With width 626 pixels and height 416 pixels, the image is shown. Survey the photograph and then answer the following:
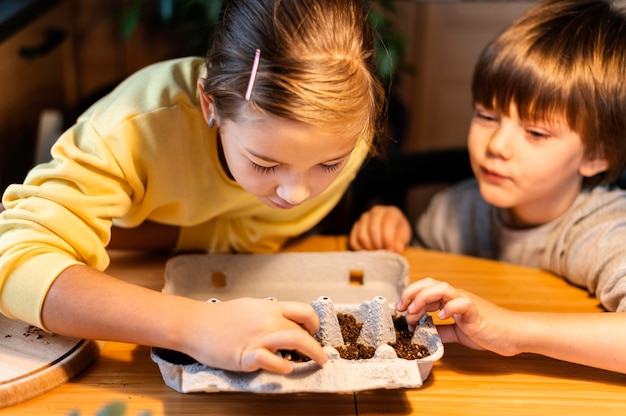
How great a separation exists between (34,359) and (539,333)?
22.4 inches

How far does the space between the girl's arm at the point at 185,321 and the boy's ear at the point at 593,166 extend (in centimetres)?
58

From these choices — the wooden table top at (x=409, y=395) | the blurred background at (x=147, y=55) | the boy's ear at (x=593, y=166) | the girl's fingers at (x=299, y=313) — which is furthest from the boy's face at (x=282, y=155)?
the blurred background at (x=147, y=55)

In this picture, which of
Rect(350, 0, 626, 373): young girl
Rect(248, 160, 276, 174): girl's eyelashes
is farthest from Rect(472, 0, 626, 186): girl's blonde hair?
Rect(248, 160, 276, 174): girl's eyelashes

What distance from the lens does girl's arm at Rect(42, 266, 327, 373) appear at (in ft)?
2.45

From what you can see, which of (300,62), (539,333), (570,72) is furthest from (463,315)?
(570,72)

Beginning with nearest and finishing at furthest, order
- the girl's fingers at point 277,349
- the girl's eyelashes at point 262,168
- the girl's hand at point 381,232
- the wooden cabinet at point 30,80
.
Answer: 1. the girl's fingers at point 277,349
2. the girl's eyelashes at point 262,168
3. the girl's hand at point 381,232
4. the wooden cabinet at point 30,80

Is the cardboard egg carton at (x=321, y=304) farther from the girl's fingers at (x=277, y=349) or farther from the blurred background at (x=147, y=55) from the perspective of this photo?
the blurred background at (x=147, y=55)

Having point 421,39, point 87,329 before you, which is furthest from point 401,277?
point 421,39

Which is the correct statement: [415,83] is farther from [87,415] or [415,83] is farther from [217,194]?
[87,415]

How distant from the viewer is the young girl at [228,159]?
77 centimetres

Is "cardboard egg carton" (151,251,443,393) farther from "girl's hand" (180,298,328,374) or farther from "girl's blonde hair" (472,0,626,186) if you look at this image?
"girl's blonde hair" (472,0,626,186)

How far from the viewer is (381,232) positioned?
47.7 inches

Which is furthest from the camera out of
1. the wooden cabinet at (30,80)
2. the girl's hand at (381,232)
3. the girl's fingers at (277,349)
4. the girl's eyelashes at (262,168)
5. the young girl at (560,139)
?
the wooden cabinet at (30,80)

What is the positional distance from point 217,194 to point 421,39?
45.9 inches
